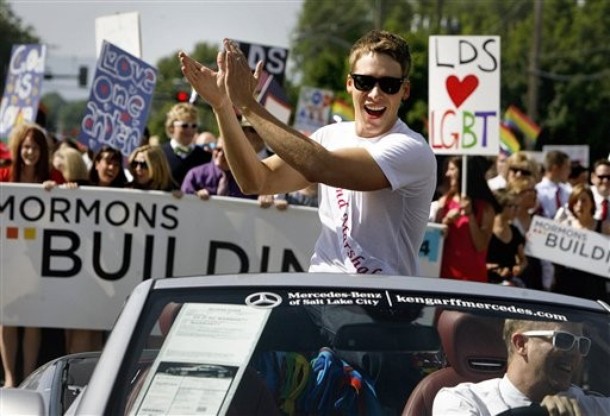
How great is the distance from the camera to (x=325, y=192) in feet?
20.6

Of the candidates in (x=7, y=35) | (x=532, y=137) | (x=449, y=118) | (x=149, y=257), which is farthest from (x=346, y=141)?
(x=7, y=35)

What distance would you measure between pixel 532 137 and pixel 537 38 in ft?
94.2

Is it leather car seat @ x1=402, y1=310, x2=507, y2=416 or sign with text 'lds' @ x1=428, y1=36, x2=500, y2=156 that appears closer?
leather car seat @ x1=402, y1=310, x2=507, y2=416

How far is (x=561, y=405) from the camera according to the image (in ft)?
15.5

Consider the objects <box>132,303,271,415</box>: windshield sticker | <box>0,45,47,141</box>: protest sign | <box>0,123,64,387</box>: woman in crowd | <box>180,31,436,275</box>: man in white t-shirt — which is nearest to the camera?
<box>132,303,271,415</box>: windshield sticker

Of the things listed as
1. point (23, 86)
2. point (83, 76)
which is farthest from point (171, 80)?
point (23, 86)

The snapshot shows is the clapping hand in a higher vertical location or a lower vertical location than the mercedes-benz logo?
higher

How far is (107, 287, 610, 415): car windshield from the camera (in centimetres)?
468

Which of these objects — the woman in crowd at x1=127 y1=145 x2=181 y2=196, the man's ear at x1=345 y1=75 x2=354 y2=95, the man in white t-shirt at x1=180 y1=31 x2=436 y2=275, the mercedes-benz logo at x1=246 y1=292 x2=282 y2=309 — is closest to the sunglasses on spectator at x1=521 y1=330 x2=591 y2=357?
the mercedes-benz logo at x1=246 y1=292 x2=282 y2=309

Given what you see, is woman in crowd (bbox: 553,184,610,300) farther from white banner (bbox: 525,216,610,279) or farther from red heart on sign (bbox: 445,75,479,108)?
red heart on sign (bbox: 445,75,479,108)

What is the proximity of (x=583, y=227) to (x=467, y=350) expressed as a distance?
8.91 m

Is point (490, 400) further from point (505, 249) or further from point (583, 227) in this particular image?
point (583, 227)

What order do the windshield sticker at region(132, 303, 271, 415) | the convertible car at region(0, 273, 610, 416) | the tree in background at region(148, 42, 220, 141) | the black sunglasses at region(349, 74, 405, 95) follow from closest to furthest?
1. the windshield sticker at region(132, 303, 271, 415)
2. the convertible car at region(0, 273, 610, 416)
3. the black sunglasses at region(349, 74, 405, 95)
4. the tree in background at region(148, 42, 220, 141)

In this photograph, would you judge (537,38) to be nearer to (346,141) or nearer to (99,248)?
(99,248)
